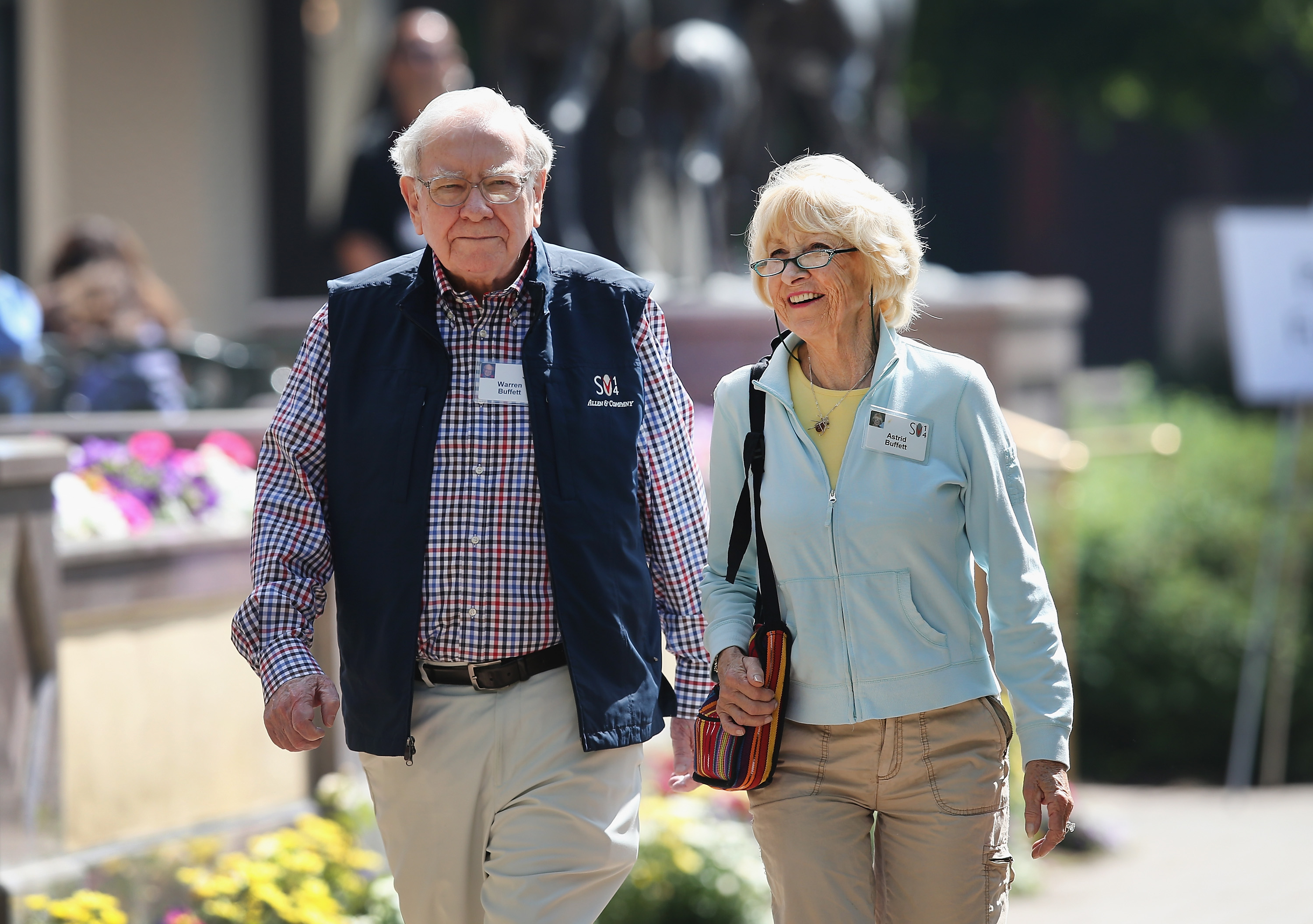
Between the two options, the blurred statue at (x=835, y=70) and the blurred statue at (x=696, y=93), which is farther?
the blurred statue at (x=835, y=70)

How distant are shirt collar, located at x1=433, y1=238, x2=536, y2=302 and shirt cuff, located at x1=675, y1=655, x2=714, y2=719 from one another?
774 mm

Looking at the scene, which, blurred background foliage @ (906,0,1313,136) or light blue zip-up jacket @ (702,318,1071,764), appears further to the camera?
blurred background foliage @ (906,0,1313,136)

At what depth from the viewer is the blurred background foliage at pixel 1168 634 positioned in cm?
959

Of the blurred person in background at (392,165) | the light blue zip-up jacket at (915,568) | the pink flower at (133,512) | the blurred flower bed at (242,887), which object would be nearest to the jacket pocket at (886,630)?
the light blue zip-up jacket at (915,568)

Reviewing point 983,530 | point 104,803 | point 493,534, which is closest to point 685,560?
point 493,534

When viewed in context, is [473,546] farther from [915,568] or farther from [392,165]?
[392,165]

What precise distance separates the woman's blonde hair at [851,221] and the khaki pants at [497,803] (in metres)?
0.87

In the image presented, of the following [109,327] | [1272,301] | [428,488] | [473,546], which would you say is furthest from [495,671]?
[1272,301]

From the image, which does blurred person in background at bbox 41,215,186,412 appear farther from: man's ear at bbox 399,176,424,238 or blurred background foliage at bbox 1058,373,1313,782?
blurred background foliage at bbox 1058,373,1313,782

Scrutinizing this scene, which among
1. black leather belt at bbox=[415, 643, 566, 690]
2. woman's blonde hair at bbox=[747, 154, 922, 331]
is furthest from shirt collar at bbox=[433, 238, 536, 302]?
black leather belt at bbox=[415, 643, 566, 690]

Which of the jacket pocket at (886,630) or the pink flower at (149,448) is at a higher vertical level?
the jacket pocket at (886,630)

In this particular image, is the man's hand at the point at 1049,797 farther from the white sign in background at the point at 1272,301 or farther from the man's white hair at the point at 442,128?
the white sign in background at the point at 1272,301

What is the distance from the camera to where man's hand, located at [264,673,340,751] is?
2.73 meters

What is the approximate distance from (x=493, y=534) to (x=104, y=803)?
2444 mm
